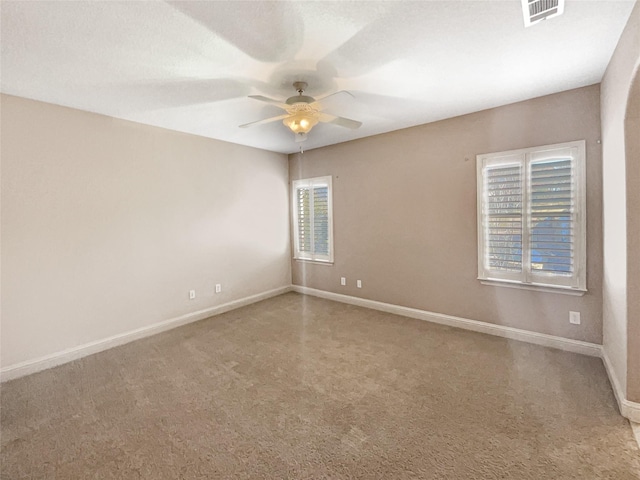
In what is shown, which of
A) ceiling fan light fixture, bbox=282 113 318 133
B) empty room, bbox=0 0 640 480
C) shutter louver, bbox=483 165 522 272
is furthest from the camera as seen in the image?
shutter louver, bbox=483 165 522 272

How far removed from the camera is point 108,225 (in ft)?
11.3

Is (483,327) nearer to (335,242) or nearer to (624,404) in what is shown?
(624,404)

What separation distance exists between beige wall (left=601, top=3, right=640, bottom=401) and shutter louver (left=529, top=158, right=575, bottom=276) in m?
0.29

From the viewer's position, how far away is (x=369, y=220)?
463 cm

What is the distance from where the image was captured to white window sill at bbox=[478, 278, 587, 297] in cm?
304

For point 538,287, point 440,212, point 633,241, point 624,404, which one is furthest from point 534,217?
point 624,404

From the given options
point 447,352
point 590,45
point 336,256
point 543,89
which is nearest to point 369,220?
point 336,256

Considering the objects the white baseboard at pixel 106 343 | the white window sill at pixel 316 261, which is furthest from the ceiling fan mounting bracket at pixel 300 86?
the white baseboard at pixel 106 343

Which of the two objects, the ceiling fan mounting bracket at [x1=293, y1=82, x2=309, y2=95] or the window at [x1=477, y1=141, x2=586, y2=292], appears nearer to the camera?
the ceiling fan mounting bracket at [x1=293, y1=82, x2=309, y2=95]

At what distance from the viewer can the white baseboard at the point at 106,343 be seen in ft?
9.39

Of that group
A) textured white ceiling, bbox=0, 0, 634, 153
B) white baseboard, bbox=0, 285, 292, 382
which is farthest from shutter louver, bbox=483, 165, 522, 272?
white baseboard, bbox=0, 285, 292, 382

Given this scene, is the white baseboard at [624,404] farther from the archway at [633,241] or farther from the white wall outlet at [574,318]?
the white wall outlet at [574,318]

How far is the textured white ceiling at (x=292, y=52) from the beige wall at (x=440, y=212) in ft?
1.16

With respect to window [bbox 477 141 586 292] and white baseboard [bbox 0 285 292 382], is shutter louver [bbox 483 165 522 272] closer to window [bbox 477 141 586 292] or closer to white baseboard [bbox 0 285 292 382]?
window [bbox 477 141 586 292]
